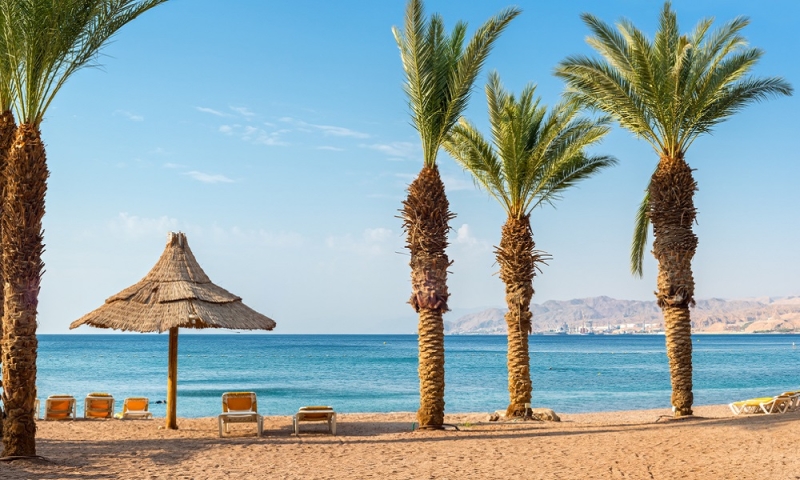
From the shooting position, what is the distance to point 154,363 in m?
70.8

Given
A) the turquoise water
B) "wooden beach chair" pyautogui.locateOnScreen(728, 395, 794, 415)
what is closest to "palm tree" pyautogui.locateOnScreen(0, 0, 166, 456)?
"wooden beach chair" pyautogui.locateOnScreen(728, 395, 794, 415)

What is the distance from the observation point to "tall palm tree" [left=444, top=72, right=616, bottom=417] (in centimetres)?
1638

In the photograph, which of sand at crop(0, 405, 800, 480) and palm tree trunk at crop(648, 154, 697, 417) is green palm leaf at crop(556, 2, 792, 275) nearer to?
palm tree trunk at crop(648, 154, 697, 417)

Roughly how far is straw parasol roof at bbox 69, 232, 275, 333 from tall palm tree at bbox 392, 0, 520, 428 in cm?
312

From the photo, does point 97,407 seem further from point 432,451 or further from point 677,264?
point 677,264

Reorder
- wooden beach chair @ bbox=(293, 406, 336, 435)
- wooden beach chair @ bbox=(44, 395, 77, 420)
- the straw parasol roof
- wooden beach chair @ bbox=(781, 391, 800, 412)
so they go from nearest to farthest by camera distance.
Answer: the straw parasol roof
wooden beach chair @ bbox=(293, 406, 336, 435)
wooden beach chair @ bbox=(44, 395, 77, 420)
wooden beach chair @ bbox=(781, 391, 800, 412)

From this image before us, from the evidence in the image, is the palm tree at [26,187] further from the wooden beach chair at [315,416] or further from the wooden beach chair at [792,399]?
the wooden beach chair at [792,399]

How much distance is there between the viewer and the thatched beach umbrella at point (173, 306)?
13.7 meters

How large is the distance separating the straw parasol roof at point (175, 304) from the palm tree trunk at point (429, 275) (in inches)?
118

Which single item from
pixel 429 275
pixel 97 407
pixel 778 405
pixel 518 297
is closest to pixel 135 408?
pixel 97 407

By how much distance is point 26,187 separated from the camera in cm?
1028

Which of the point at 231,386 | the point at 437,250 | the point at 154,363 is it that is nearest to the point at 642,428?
the point at 437,250

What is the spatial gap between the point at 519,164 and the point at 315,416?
22.7 ft

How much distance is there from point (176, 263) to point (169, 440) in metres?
3.46
